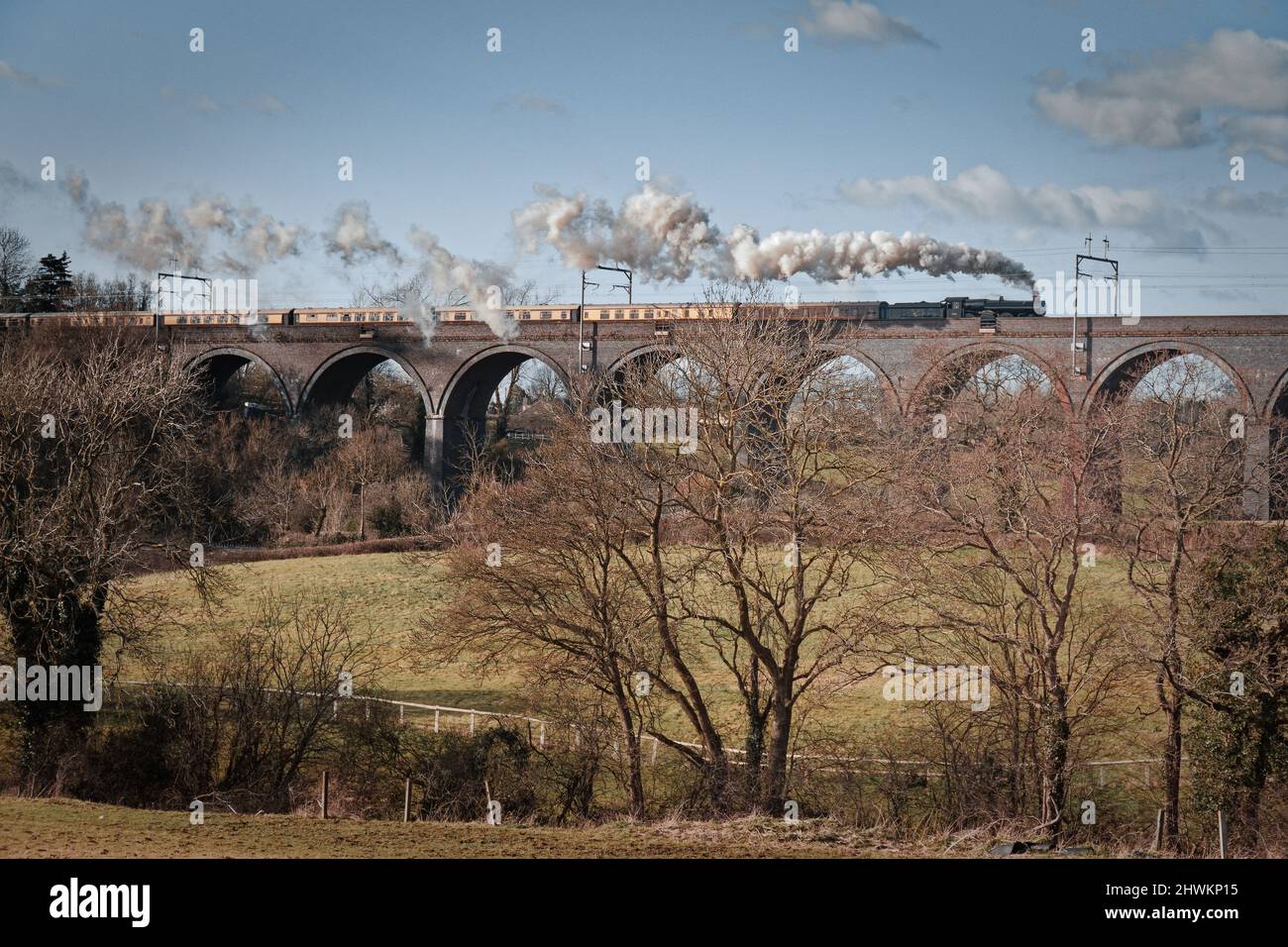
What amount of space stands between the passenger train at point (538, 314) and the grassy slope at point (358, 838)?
2328 cm

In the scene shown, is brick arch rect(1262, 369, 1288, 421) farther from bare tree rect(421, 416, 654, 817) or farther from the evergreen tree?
the evergreen tree

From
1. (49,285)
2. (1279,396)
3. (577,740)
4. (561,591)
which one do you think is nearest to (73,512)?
(561,591)

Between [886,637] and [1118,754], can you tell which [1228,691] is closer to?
[1118,754]

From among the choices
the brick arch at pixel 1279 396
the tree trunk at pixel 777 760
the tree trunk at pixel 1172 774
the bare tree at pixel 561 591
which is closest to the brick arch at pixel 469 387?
the brick arch at pixel 1279 396

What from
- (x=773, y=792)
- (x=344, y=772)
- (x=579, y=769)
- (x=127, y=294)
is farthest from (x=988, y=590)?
(x=127, y=294)

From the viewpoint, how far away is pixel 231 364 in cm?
5706

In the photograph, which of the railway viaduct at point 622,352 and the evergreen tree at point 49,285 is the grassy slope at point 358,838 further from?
the evergreen tree at point 49,285

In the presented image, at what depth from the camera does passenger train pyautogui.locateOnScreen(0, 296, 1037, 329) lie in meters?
42.3

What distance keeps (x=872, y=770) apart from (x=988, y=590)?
3195 millimetres

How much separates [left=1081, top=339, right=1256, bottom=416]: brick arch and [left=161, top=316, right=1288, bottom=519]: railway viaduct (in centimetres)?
4

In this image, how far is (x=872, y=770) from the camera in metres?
16.1

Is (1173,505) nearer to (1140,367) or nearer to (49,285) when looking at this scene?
(1140,367)

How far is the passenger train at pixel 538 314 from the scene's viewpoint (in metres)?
42.3
